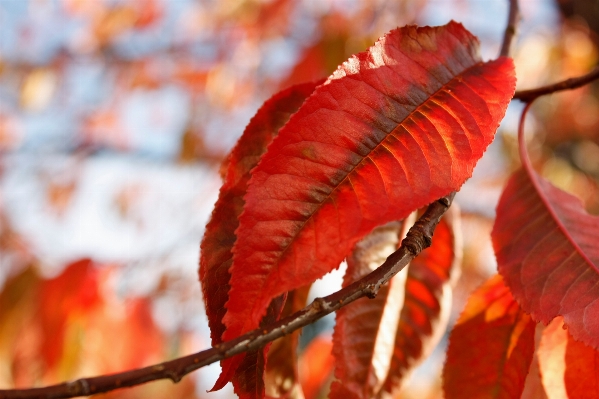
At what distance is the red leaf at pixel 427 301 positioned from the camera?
0.55 metres

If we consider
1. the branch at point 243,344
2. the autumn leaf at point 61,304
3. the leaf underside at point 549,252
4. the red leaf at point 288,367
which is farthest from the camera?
the autumn leaf at point 61,304

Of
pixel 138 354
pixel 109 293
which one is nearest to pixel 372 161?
pixel 138 354

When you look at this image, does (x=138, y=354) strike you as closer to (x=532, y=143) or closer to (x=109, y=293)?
(x=109, y=293)

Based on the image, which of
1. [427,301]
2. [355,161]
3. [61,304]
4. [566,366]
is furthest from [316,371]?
[355,161]

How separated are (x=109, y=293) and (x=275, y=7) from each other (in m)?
1.53

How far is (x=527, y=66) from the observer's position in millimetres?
2604

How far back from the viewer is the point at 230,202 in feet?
1.45

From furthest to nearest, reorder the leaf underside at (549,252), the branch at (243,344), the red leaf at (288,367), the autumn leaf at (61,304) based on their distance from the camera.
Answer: the autumn leaf at (61,304) → the red leaf at (288,367) → the leaf underside at (549,252) → the branch at (243,344)

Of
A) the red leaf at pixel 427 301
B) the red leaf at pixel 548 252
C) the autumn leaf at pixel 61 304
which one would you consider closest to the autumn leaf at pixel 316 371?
the autumn leaf at pixel 61 304

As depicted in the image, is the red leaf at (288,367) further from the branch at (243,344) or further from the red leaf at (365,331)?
the branch at (243,344)

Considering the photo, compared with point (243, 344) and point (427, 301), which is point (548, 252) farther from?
point (243, 344)

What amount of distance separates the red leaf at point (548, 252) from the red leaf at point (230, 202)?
25cm

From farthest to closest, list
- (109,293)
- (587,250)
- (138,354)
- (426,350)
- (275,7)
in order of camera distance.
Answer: (275,7) < (109,293) < (138,354) < (426,350) < (587,250)

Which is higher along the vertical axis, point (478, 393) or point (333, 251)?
point (333, 251)
